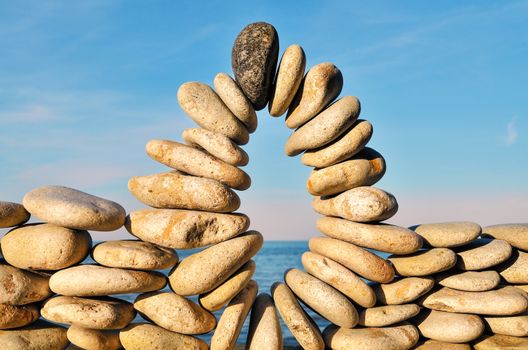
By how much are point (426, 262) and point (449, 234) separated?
1.55 ft

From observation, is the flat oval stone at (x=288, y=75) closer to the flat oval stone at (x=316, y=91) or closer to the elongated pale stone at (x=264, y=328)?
the flat oval stone at (x=316, y=91)

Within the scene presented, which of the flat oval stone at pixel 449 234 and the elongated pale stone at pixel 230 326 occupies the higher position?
the flat oval stone at pixel 449 234

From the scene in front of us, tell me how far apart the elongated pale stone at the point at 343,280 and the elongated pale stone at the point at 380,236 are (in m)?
0.34

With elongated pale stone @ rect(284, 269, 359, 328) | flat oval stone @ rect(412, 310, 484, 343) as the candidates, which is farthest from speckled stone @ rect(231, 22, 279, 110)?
flat oval stone @ rect(412, 310, 484, 343)

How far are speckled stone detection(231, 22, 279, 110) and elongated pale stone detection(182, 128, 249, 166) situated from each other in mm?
621

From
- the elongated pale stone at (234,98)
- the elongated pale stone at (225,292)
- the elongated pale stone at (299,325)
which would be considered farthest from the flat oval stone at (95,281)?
the elongated pale stone at (234,98)

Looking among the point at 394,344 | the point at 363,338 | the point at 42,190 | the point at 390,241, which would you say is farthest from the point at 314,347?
the point at 42,190

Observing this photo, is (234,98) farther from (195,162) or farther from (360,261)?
(360,261)

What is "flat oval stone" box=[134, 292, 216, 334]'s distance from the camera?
5.04 m

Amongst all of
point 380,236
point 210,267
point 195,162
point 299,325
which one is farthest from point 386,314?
point 195,162

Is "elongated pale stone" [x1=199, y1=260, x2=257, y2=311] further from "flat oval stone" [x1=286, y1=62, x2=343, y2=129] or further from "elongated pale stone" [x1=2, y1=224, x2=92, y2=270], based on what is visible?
"flat oval stone" [x1=286, y1=62, x2=343, y2=129]

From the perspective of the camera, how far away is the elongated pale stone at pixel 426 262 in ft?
18.0

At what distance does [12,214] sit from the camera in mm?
5152

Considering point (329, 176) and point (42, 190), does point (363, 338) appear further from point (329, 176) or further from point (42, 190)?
point (42, 190)
